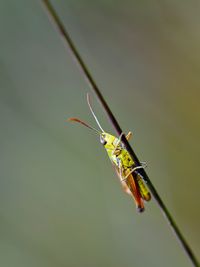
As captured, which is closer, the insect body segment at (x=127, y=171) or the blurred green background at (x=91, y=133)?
the insect body segment at (x=127, y=171)

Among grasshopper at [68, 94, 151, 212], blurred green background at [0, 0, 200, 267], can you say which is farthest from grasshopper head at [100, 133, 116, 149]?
blurred green background at [0, 0, 200, 267]

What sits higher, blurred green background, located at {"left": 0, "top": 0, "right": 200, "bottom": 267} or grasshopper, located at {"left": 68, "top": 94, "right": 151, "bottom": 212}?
blurred green background, located at {"left": 0, "top": 0, "right": 200, "bottom": 267}

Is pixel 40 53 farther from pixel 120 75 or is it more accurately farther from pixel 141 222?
pixel 141 222

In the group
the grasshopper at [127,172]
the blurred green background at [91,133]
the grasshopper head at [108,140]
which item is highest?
the blurred green background at [91,133]

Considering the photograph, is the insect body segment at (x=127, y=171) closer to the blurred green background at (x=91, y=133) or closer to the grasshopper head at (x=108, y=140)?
the grasshopper head at (x=108, y=140)

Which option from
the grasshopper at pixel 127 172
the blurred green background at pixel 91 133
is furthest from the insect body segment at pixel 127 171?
the blurred green background at pixel 91 133

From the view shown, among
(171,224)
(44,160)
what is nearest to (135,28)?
(44,160)

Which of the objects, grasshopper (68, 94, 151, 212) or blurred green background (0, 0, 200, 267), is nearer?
grasshopper (68, 94, 151, 212)

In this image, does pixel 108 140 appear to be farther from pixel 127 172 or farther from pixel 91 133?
pixel 91 133

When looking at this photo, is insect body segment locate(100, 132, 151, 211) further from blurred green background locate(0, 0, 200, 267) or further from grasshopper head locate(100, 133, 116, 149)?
blurred green background locate(0, 0, 200, 267)
